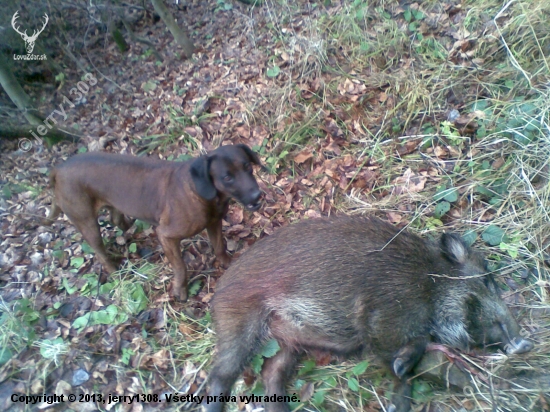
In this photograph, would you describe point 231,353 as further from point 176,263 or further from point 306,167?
point 306,167

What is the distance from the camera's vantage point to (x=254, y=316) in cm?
360

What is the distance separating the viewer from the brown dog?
13.3ft

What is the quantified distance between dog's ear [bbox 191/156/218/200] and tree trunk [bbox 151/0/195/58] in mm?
3719

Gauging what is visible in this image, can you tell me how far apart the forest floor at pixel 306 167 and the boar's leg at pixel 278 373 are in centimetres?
12

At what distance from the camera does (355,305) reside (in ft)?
11.5

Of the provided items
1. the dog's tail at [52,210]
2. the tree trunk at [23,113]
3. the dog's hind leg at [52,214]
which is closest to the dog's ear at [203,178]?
the dog's tail at [52,210]

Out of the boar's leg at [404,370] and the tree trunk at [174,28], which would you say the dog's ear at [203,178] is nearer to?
the boar's leg at [404,370]

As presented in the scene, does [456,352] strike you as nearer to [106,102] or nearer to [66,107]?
[106,102]

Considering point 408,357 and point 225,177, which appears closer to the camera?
point 408,357

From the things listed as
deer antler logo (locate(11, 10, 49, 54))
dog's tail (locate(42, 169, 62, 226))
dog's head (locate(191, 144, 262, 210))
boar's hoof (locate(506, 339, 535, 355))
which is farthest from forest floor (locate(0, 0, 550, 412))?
dog's head (locate(191, 144, 262, 210))

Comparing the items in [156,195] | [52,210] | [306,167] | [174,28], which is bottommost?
[306,167]

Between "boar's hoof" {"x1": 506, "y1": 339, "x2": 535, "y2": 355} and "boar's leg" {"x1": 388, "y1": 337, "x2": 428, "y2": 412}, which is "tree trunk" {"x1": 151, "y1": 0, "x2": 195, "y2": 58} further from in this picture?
"boar's hoof" {"x1": 506, "y1": 339, "x2": 535, "y2": 355}

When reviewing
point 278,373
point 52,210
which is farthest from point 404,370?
point 52,210

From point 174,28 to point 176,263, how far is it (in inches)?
162
